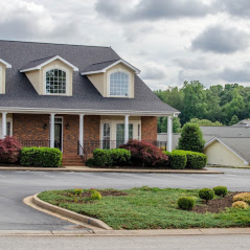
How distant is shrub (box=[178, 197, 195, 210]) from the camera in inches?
→ 559

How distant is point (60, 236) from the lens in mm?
11055

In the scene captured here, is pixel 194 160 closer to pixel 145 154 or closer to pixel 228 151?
pixel 145 154

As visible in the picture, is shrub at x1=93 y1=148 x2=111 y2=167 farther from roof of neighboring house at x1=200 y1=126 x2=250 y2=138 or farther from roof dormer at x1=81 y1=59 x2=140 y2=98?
roof of neighboring house at x1=200 y1=126 x2=250 y2=138

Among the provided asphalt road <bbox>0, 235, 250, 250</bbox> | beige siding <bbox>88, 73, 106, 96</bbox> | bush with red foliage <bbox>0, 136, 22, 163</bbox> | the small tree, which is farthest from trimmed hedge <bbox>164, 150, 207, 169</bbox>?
the small tree

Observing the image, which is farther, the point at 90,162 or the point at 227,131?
the point at 227,131

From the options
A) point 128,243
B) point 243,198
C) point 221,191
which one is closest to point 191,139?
point 221,191

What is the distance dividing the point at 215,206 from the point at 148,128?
817 inches

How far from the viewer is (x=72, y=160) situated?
31344 millimetres

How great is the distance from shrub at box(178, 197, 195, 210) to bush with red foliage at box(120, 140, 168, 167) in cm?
1631

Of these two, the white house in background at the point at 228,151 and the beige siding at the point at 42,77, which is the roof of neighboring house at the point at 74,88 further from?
the white house in background at the point at 228,151

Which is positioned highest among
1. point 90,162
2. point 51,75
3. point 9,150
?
point 51,75

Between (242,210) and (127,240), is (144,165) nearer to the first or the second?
(242,210)

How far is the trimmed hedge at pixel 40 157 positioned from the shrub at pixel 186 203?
50.6 ft

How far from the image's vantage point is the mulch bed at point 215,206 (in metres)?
14.3
